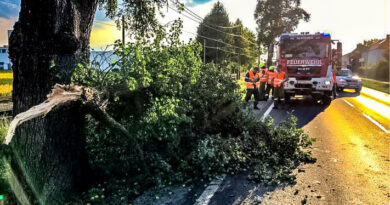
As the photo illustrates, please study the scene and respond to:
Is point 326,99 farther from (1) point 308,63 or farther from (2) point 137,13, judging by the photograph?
(2) point 137,13

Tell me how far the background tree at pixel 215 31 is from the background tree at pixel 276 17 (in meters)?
6.82

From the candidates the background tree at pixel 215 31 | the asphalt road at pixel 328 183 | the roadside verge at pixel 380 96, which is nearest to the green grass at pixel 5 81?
the asphalt road at pixel 328 183

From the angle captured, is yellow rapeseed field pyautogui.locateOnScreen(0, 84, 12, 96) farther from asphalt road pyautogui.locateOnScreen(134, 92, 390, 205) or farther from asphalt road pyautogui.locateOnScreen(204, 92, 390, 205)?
asphalt road pyautogui.locateOnScreen(204, 92, 390, 205)

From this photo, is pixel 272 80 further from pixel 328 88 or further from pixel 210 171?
pixel 210 171

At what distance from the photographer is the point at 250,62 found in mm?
62812

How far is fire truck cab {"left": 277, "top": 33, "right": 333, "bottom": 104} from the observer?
1445 centimetres

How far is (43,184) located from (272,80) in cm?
1154

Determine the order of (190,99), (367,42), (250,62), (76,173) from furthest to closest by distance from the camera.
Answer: (367,42)
(250,62)
(190,99)
(76,173)

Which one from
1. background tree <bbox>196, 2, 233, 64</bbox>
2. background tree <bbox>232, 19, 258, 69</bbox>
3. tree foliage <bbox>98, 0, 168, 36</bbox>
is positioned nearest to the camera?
tree foliage <bbox>98, 0, 168, 36</bbox>

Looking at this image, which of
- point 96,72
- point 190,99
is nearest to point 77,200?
point 96,72

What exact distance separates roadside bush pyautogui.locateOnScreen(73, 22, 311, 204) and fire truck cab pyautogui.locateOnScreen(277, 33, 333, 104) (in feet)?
30.9

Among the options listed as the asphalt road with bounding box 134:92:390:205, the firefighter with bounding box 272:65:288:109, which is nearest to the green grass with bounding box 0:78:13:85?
the firefighter with bounding box 272:65:288:109

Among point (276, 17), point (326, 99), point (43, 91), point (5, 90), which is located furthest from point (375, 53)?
point (43, 91)

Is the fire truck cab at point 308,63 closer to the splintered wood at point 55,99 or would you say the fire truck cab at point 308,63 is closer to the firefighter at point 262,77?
the firefighter at point 262,77
